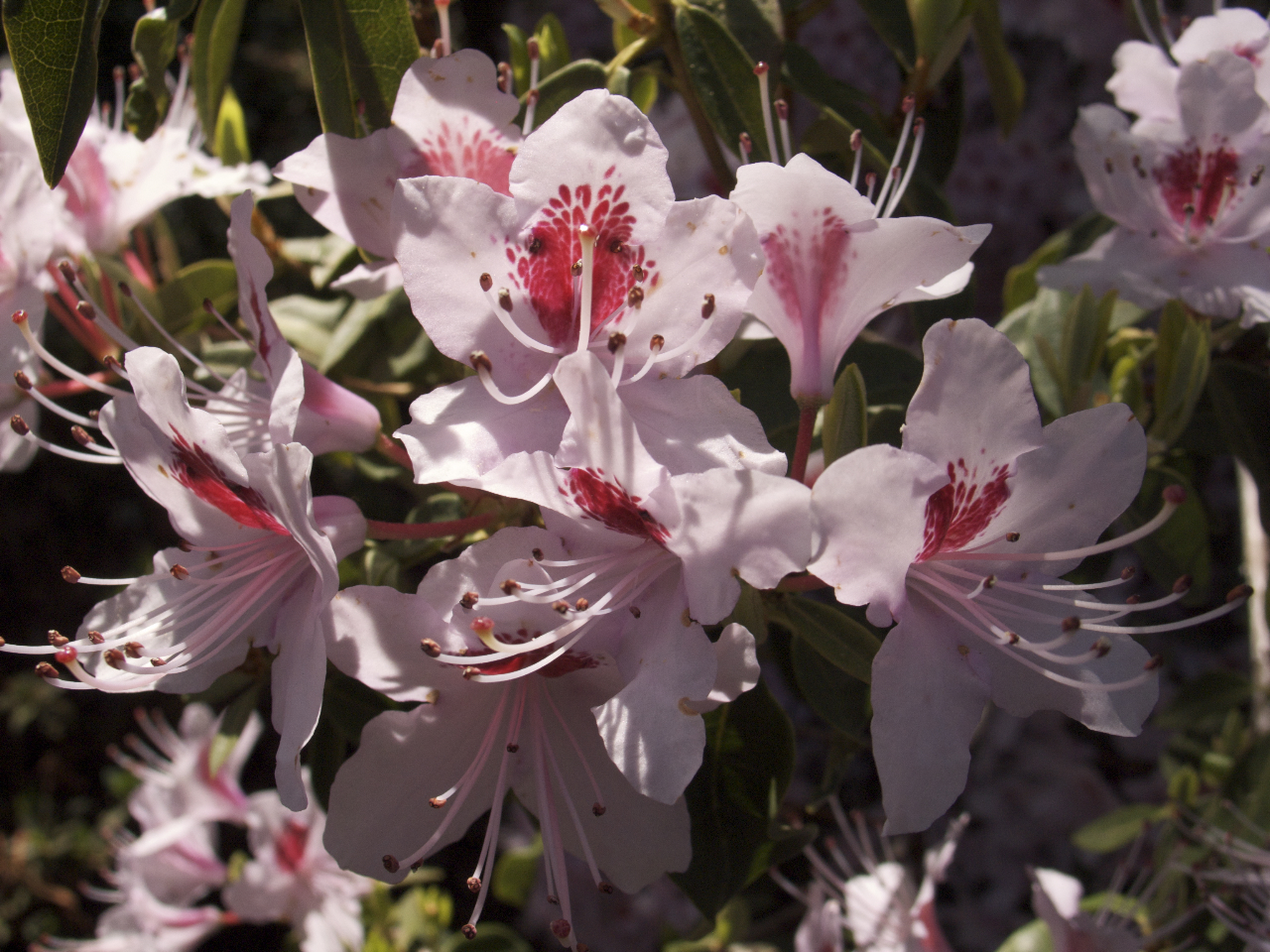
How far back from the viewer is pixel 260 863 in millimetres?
1726

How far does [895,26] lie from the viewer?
1.35 metres

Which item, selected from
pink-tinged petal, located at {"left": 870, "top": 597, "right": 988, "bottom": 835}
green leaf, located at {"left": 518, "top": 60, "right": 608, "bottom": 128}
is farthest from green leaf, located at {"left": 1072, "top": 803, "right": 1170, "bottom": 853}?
green leaf, located at {"left": 518, "top": 60, "right": 608, "bottom": 128}

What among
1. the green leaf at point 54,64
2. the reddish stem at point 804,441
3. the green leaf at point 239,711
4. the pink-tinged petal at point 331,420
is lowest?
the green leaf at point 239,711

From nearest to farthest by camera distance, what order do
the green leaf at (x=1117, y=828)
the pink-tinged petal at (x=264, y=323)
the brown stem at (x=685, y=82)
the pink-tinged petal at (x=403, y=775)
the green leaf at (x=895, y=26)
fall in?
the pink-tinged petal at (x=264, y=323)
the pink-tinged petal at (x=403, y=775)
the brown stem at (x=685, y=82)
the green leaf at (x=895, y=26)
the green leaf at (x=1117, y=828)

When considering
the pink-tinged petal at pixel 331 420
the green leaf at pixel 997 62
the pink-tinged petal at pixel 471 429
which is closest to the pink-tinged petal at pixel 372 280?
the pink-tinged petal at pixel 331 420

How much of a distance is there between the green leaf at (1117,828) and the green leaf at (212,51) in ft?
6.05

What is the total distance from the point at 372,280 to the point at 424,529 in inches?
11.0

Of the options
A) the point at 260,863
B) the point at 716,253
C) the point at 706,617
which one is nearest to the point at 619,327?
the point at 716,253

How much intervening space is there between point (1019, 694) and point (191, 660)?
2.44ft

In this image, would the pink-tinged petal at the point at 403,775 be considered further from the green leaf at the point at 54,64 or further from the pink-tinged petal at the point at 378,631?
the green leaf at the point at 54,64

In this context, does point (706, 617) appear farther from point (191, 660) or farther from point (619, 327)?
point (191, 660)

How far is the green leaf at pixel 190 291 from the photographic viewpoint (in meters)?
1.45

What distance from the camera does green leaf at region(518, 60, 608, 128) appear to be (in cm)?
114

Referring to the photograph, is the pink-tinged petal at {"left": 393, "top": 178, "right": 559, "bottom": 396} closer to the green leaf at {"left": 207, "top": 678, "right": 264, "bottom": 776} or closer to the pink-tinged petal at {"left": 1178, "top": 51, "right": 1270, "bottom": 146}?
the green leaf at {"left": 207, "top": 678, "right": 264, "bottom": 776}
